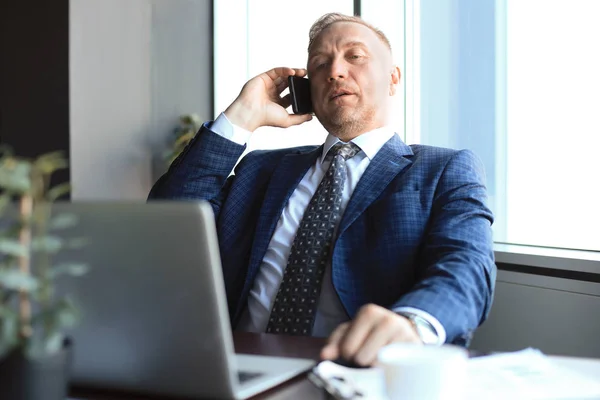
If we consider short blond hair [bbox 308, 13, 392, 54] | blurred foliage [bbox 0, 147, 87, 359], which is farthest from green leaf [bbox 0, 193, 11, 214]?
short blond hair [bbox 308, 13, 392, 54]

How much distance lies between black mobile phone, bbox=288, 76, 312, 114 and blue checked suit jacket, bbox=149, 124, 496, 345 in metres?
0.16

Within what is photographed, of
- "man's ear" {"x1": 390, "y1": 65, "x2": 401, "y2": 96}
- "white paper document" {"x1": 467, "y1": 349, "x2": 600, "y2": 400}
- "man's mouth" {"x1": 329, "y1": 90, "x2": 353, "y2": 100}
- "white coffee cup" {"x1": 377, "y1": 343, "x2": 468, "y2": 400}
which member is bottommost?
"white paper document" {"x1": 467, "y1": 349, "x2": 600, "y2": 400}

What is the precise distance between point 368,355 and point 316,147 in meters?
1.28

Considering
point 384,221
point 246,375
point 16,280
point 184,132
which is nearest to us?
point 16,280

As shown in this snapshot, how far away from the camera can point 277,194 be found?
1982 millimetres

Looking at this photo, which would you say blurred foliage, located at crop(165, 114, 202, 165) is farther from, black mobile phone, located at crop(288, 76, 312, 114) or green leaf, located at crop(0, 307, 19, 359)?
green leaf, located at crop(0, 307, 19, 359)

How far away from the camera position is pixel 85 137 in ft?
13.8

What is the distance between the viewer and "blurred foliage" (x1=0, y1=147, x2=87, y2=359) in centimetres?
54

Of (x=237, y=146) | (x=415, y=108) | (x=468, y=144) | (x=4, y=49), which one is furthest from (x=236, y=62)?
(x=237, y=146)

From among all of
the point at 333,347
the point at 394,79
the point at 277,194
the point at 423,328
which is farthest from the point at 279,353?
the point at 394,79

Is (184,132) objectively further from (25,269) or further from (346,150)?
(25,269)

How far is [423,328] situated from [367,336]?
235mm

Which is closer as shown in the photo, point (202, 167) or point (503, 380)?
point (503, 380)

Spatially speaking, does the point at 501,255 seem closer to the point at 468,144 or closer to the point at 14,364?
the point at 468,144
